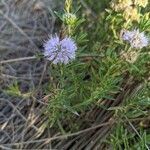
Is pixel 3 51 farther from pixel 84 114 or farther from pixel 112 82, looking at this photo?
pixel 112 82

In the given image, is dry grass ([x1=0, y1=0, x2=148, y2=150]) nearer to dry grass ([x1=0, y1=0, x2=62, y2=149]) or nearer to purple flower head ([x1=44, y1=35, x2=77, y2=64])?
dry grass ([x1=0, y1=0, x2=62, y2=149])

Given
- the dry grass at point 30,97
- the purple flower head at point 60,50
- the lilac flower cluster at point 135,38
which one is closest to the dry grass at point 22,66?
the dry grass at point 30,97

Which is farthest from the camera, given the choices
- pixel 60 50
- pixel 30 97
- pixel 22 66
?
pixel 22 66

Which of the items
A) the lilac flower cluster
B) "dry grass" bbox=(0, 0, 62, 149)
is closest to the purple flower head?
the lilac flower cluster

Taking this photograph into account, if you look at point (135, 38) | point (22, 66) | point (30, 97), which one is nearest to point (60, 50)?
point (135, 38)

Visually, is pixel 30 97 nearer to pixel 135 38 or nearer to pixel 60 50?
pixel 60 50

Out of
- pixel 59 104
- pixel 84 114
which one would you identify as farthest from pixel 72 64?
pixel 84 114
